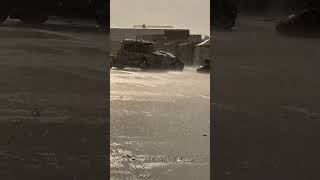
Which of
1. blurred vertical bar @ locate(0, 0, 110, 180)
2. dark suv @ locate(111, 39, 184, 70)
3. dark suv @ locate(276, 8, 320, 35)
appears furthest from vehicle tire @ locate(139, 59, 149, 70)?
dark suv @ locate(276, 8, 320, 35)

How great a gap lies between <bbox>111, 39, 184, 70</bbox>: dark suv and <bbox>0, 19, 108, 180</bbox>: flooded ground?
0.49 ft

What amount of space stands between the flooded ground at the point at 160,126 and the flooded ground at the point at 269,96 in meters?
0.19

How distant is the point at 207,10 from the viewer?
8.29 ft

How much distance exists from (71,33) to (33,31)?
20cm

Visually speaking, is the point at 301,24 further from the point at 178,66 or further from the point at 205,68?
the point at 178,66

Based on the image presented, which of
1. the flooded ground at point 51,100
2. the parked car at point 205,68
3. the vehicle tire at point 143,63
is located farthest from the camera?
the vehicle tire at point 143,63

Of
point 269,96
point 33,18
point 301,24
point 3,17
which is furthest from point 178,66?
point 3,17

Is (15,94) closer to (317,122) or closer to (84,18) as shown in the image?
(84,18)

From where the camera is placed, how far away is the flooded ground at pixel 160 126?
2.57 metres

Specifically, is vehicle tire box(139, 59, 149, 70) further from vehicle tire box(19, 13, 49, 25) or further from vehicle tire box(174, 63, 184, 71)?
vehicle tire box(19, 13, 49, 25)

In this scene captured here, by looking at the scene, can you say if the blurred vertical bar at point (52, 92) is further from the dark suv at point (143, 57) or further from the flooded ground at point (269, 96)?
the flooded ground at point (269, 96)

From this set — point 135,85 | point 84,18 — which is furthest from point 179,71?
point 84,18

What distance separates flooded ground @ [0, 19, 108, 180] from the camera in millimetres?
2379

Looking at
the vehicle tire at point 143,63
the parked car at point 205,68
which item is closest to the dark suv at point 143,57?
the vehicle tire at point 143,63
